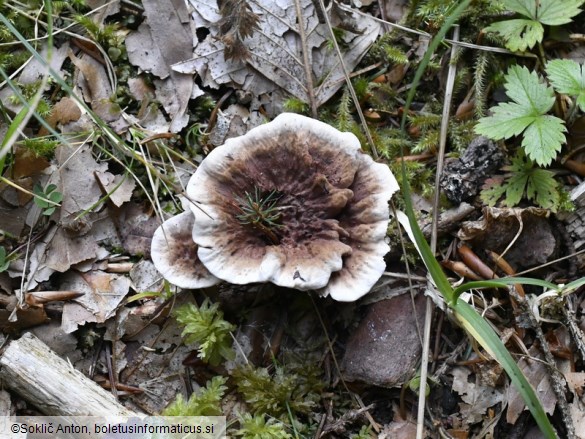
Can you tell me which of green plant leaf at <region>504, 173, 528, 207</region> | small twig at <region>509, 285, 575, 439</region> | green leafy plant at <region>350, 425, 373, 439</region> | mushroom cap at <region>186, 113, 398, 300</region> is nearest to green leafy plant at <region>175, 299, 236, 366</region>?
mushroom cap at <region>186, 113, 398, 300</region>

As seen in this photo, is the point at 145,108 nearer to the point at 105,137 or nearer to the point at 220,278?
the point at 105,137

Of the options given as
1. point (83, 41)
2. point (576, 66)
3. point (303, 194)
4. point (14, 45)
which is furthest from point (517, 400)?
point (14, 45)

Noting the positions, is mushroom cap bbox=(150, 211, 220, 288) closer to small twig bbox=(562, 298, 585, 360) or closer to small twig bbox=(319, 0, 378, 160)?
small twig bbox=(319, 0, 378, 160)

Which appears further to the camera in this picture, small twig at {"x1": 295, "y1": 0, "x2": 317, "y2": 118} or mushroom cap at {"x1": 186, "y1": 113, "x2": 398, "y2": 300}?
small twig at {"x1": 295, "y1": 0, "x2": 317, "y2": 118}

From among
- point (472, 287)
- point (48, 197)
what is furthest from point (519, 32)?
point (48, 197)

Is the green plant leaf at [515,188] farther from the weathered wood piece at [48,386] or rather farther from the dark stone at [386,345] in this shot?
the weathered wood piece at [48,386]

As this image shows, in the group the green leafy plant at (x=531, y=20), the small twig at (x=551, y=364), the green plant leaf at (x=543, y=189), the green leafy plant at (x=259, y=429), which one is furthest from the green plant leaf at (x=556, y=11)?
the green leafy plant at (x=259, y=429)

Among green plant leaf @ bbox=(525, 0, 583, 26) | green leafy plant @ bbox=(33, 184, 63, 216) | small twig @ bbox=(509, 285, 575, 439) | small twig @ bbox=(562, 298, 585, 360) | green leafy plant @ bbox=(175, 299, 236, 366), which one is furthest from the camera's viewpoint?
green leafy plant @ bbox=(33, 184, 63, 216)
